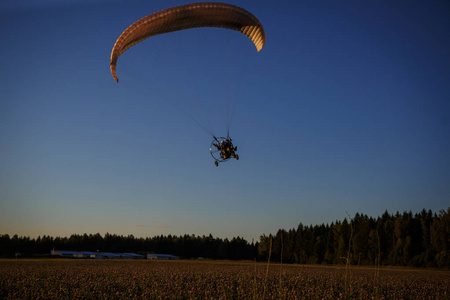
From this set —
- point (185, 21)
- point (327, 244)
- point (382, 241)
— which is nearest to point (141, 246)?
point (327, 244)

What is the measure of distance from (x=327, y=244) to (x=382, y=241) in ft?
64.0

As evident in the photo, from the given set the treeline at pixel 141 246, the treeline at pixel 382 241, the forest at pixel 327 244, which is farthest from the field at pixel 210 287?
the treeline at pixel 141 246

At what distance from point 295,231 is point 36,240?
101 metres

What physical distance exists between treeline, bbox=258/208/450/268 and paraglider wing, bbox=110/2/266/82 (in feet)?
119

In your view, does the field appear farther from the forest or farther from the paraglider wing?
the paraglider wing

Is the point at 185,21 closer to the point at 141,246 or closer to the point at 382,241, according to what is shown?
the point at 382,241

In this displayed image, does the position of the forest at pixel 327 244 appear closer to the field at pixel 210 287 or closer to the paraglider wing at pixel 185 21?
the field at pixel 210 287

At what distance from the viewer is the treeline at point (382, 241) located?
6819 centimetres

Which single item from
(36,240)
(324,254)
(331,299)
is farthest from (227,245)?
(331,299)

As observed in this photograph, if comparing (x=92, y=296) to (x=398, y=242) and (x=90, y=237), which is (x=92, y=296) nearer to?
(x=398, y=242)

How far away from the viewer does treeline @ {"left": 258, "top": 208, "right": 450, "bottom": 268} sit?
68.2 m

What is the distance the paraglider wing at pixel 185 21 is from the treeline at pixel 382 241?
3631cm

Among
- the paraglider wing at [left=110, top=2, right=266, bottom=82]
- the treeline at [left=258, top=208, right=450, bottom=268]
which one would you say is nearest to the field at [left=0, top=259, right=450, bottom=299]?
the paraglider wing at [left=110, top=2, right=266, bottom=82]

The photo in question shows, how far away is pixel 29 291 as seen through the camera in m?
12.9
